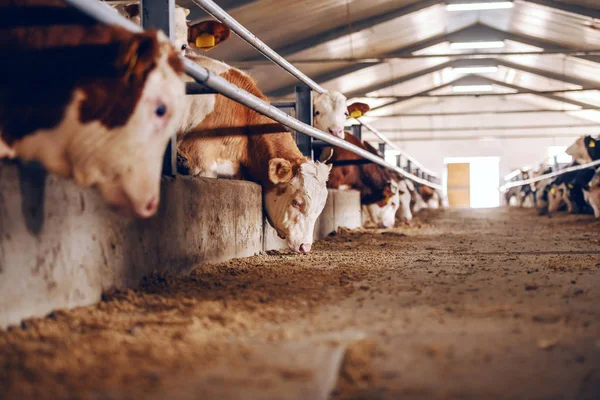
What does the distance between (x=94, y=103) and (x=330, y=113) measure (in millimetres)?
6669

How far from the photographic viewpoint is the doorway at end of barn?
3450 centimetres

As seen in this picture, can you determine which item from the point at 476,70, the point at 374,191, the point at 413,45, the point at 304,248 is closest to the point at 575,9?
the point at 413,45

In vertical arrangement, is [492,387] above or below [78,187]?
below

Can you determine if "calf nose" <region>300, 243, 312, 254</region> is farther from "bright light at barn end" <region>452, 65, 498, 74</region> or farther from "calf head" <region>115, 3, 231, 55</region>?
"bright light at barn end" <region>452, 65, 498, 74</region>

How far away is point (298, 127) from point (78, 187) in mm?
2357

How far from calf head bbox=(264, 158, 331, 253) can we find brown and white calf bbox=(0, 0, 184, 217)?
227cm

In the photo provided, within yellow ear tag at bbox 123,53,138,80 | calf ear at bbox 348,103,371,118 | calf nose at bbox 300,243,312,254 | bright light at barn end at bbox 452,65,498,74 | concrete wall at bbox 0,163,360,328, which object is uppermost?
bright light at barn end at bbox 452,65,498,74

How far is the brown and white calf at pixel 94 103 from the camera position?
2.15 meters

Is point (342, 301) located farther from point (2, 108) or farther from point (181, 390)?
point (2, 108)

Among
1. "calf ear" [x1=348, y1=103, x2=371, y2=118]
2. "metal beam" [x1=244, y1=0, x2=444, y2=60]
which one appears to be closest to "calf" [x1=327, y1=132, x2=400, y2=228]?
"calf ear" [x1=348, y1=103, x2=371, y2=118]

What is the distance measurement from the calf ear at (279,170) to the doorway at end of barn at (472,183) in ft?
99.8

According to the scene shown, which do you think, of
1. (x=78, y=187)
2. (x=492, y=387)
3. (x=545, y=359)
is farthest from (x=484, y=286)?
(x=78, y=187)

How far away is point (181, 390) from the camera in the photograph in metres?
1.25

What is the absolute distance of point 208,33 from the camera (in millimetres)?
5250
